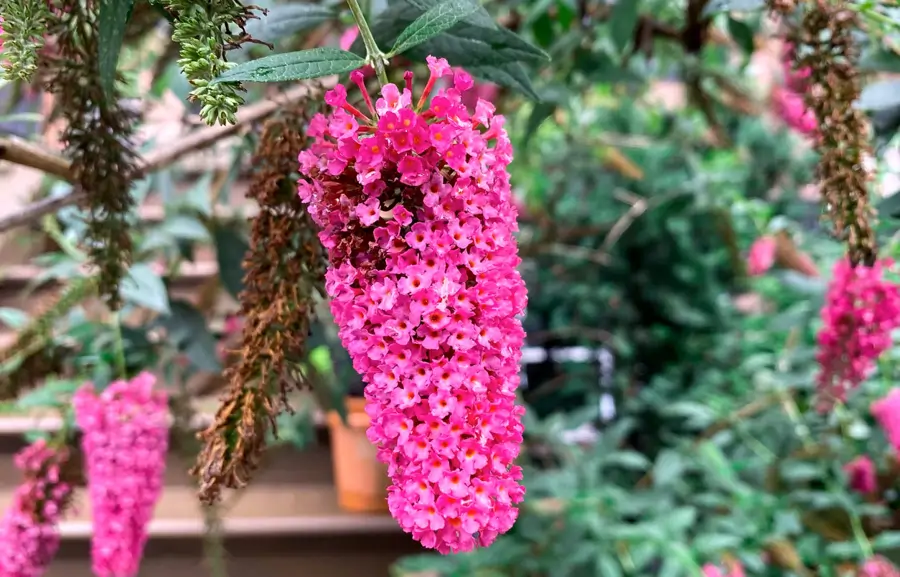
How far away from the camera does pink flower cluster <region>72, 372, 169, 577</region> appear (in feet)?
2.28

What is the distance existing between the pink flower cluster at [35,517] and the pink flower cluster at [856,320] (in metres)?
0.95

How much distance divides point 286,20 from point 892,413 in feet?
3.44

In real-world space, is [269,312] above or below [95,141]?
below

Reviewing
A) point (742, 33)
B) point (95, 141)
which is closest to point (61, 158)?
point (95, 141)

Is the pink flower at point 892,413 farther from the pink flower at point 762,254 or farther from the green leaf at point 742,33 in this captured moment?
the green leaf at point 742,33

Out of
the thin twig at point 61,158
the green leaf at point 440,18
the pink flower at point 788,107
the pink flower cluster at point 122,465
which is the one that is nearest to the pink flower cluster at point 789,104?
the pink flower at point 788,107

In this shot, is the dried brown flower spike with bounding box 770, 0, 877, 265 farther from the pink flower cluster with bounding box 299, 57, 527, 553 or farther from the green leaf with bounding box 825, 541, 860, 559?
the green leaf with bounding box 825, 541, 860, 559

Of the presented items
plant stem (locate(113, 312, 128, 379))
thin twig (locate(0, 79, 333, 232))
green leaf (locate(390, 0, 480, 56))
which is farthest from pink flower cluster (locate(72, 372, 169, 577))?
green leaf (locate(390, 0, 480, 56))

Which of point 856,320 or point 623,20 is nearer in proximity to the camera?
point 856,320

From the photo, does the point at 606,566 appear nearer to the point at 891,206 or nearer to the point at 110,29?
→ the point at 891,206

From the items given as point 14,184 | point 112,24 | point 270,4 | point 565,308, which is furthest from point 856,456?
point 14,184

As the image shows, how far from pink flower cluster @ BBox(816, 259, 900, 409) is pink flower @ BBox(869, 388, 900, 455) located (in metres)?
0.29

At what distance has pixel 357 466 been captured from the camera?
5.08 ft

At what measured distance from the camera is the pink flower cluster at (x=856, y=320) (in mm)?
739
